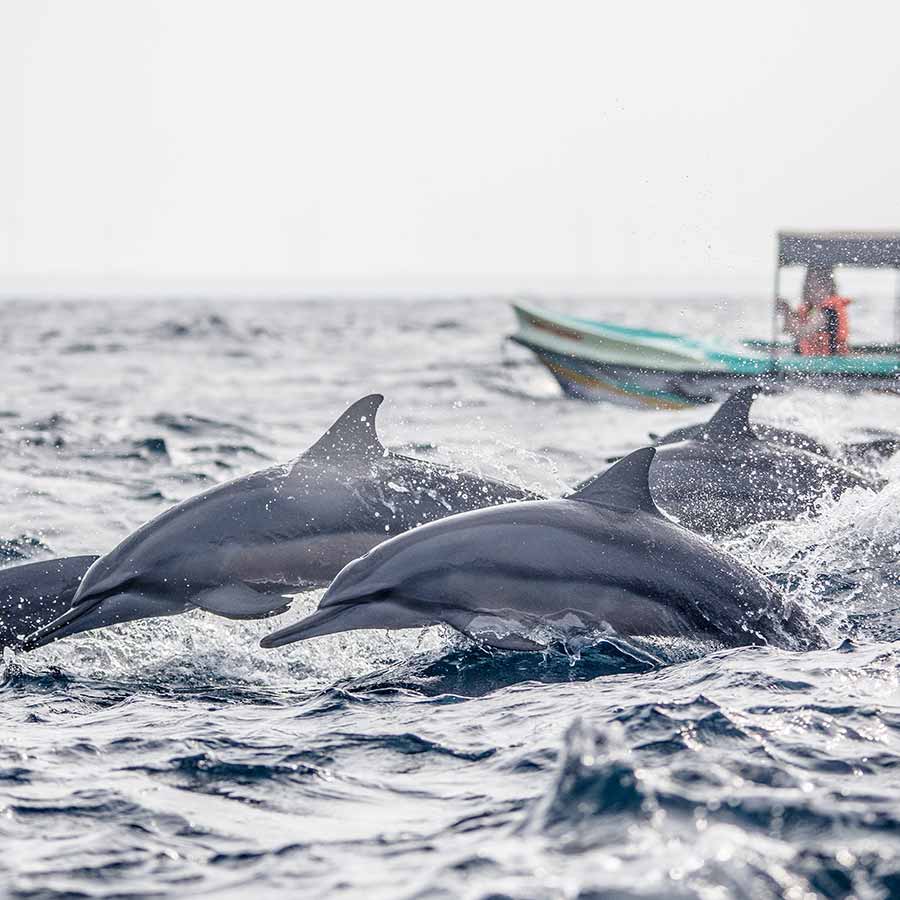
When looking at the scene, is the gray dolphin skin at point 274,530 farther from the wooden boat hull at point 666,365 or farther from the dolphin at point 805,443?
the wooden boat hull at point 666,365

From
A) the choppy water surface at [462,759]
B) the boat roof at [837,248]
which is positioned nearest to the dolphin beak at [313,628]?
the choppy water surface at [462,759]

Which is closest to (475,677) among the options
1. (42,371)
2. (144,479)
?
(144,479)

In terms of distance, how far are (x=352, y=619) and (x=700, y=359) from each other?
18.0 meters

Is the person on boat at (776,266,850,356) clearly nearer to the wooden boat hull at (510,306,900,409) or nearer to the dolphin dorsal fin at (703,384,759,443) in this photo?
the wooden boat hull at (510,306,900,409)

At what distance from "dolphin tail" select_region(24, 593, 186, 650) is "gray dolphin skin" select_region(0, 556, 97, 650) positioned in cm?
29

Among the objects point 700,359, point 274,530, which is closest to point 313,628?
point 274,530

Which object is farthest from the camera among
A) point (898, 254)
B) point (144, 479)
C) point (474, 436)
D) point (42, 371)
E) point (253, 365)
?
point (253, 365)

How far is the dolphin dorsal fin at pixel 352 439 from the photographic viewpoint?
8.67m

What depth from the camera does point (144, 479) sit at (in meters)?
16.5

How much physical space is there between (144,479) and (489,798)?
451 inches

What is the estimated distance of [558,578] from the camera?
7434 millimetres

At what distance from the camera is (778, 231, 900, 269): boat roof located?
23.4 m

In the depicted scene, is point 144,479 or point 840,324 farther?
point 840,324

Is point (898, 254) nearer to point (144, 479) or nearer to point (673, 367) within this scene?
point (673, 367)
